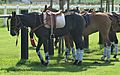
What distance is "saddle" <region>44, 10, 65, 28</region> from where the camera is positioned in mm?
12727

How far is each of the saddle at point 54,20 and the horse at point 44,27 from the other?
0.11 metres

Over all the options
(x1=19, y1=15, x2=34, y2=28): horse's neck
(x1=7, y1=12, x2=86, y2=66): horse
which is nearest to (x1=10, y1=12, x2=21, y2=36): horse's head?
(x1=7, y1=12, x2=86, y2=66): horse

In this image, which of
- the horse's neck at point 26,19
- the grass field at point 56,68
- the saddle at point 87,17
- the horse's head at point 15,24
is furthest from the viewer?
the saddle at point 87,17

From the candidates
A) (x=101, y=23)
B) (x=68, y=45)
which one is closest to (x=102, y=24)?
(x=101, y=23)

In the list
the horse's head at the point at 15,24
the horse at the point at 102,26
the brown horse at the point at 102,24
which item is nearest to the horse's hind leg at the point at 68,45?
the horse at the point at 102,26

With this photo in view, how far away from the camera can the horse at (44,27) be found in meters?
12.6

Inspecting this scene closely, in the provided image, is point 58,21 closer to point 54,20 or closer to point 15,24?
point 54,20

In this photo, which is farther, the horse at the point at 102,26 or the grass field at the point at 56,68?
the horse at the point at 102,26

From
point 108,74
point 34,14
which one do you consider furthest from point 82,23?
point 108,74

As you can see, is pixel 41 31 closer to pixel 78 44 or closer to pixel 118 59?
pixel 78 44

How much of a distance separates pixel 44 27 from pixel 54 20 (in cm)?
43

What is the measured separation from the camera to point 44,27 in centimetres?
1274

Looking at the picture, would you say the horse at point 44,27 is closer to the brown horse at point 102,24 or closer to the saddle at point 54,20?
the saddle at point 54,20

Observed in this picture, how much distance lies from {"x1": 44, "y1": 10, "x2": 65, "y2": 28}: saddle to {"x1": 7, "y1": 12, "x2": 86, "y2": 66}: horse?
0.11m
